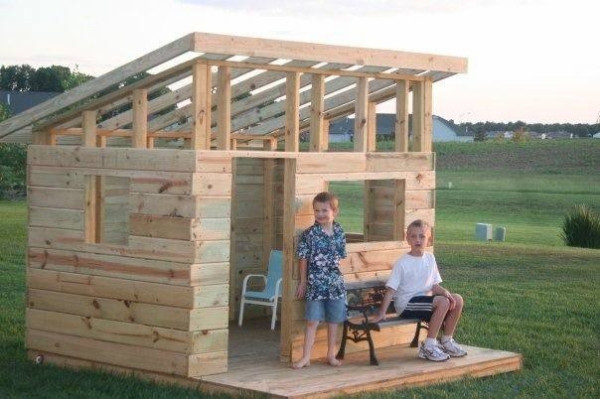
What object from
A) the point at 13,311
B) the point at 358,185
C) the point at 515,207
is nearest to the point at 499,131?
the point at 358,185

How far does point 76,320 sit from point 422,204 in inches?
133

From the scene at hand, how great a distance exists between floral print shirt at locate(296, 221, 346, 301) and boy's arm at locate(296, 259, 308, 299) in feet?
0.11

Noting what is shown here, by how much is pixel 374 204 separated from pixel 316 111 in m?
1.67

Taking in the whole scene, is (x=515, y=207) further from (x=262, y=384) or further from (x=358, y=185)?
(x=262, y=384)

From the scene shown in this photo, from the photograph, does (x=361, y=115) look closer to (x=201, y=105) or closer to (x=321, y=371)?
(x=201, y=105)

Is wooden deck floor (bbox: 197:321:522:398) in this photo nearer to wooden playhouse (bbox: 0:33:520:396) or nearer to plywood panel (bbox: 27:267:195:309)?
wooden playhouse (bbox: 0:33:520:396)

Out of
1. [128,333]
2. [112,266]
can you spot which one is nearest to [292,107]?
[112,266]

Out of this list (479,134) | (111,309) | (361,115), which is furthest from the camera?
(479,134)

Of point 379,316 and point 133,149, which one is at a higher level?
point 133,149

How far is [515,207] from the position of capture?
134 feet

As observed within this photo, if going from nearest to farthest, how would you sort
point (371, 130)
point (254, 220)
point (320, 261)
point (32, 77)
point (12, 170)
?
1. point (320, 261)
2. point (371, 130)
3. point (254, 220)
4. point (12, 170)
5. point (32, 77)

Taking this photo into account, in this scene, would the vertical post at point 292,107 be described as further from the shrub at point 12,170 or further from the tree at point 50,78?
the tree at point 50,78

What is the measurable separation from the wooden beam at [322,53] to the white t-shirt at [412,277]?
5.56 ft

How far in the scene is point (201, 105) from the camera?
9.26 m
